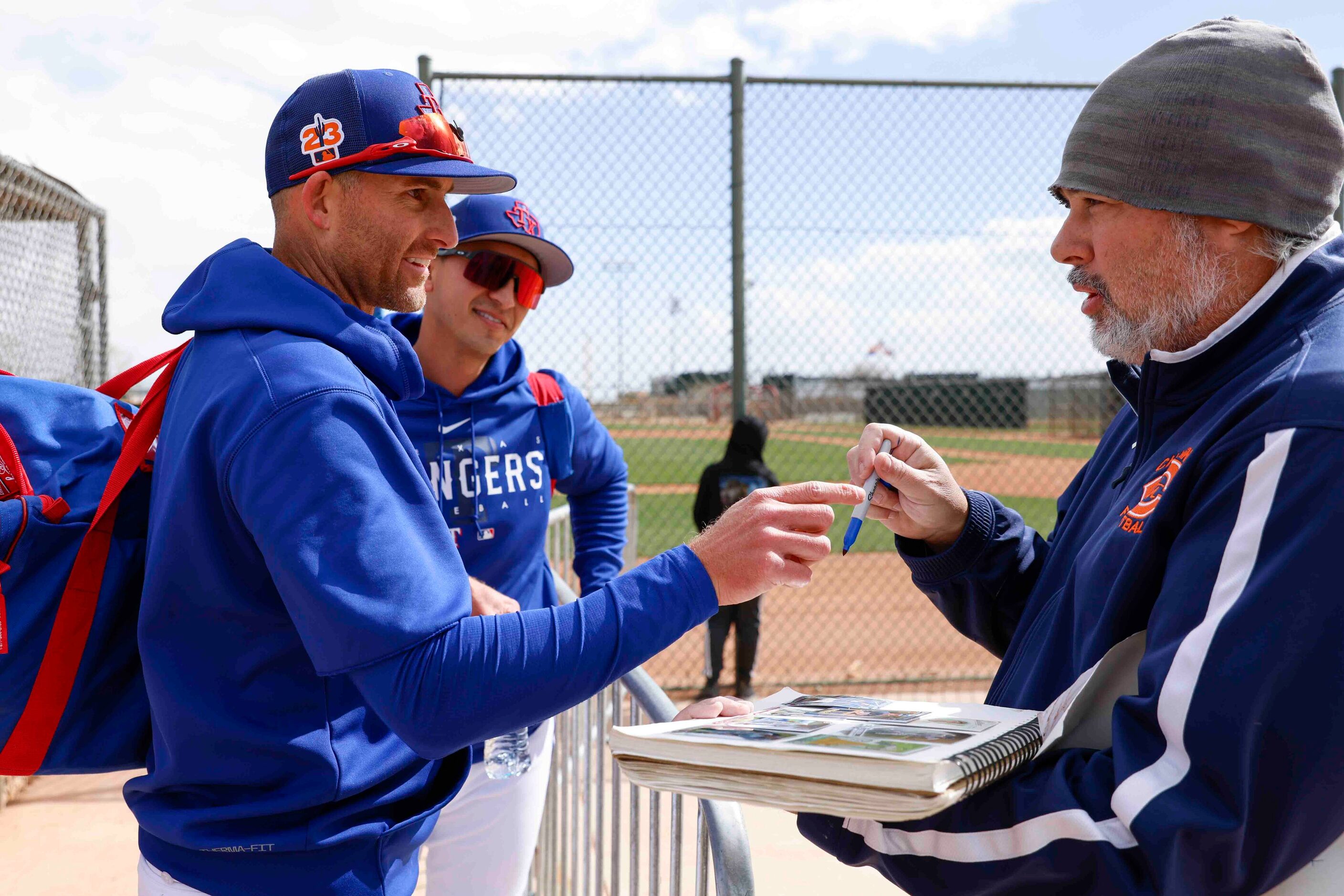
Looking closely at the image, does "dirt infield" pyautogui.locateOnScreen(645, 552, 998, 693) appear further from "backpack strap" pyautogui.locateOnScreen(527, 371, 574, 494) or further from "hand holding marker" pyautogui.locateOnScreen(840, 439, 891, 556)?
"hand holding marker" pyautogui.locateOnScreen(840, 439, 891, 556)

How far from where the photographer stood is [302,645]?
1515 millimetres

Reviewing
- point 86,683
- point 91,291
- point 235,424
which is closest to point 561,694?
point 235,424

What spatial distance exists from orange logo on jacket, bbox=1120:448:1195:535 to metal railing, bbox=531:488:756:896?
743 millimetres

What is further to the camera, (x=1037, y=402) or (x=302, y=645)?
(x=1037, y=402)

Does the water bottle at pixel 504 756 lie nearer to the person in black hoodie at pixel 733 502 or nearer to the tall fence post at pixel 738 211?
the tall fence post at pixel 738 211

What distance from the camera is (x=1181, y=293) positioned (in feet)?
5.07

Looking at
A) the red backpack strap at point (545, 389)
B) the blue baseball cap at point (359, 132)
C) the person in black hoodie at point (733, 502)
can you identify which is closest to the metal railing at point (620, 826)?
the red backpack strap at point (545, 389)

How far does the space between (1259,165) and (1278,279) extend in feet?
0.55

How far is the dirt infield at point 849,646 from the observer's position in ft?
23.6

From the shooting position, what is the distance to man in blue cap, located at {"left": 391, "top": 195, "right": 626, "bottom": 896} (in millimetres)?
2670

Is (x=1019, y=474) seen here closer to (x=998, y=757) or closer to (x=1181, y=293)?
(x=1181, y=293)

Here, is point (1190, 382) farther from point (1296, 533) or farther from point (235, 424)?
point (235, 424)

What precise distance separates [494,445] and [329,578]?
1711 millimetres

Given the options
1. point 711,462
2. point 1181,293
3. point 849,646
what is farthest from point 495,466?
point 849,646
